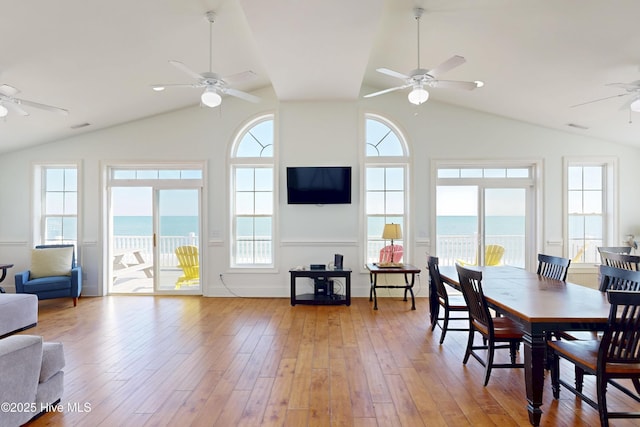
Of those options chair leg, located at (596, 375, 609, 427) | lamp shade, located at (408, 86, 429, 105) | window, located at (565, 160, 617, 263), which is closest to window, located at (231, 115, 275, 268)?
lamp shade, located at (408, 86, 429, 105)

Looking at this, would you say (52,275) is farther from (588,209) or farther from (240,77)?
(588,209)

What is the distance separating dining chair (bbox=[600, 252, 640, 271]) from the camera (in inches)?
141

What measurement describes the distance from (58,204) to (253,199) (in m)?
3.51

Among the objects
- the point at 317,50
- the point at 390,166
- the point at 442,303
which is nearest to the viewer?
the point at 442,303

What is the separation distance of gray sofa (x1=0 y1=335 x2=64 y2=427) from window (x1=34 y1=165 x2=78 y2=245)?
430 centimetres

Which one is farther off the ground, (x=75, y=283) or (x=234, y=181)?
(x=234, y=181)

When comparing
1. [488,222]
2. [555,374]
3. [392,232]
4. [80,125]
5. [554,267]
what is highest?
[80,125]

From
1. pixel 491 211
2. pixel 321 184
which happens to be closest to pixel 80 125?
pixel 321 184

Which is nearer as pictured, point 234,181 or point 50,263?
point 50,263

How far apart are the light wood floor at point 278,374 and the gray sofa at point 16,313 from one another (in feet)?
0.54

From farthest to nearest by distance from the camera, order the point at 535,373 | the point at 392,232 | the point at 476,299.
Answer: the point at 392,232
the point at 476,299
the point at 535,373

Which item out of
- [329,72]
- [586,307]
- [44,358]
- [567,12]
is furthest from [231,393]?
[567,12]

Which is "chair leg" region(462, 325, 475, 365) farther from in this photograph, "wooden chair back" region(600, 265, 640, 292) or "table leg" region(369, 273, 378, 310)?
"table leg" region(369, 273, 378, 310)

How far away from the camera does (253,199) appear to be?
232 inches
